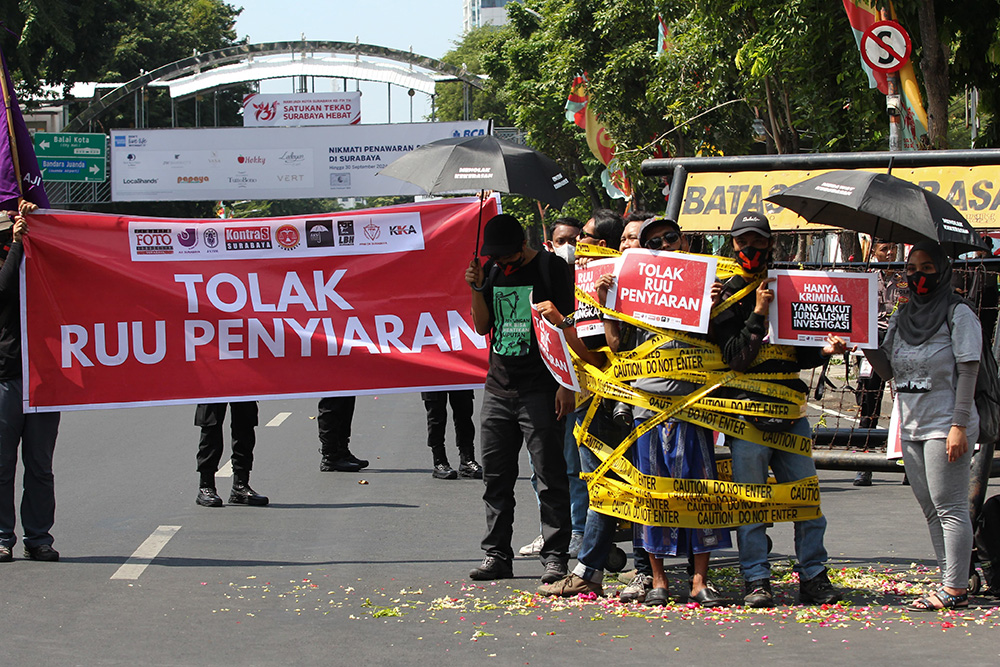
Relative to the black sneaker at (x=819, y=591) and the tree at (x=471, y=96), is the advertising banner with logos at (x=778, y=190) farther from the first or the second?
the tree at (x=471, y=96)

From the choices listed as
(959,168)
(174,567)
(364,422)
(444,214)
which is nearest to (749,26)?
(364,422)

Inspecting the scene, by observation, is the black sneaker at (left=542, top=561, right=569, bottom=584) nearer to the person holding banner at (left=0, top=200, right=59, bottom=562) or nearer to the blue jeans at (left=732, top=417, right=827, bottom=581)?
the blue jeans at (left=732, top=417, right=827, bottom=581)

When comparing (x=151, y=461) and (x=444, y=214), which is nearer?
(x=444, y=214)

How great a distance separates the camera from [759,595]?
612cm

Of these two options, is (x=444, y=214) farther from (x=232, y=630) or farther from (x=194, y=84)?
(x=194, y=84)

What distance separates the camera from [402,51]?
49125 millimetres

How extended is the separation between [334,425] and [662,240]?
5640 mm

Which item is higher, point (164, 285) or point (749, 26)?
point (749, 26)

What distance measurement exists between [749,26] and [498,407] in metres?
14.1

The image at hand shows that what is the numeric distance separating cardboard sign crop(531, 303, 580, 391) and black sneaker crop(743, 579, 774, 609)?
136 cm

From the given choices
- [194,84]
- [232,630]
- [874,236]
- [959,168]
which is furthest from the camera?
[194,84]

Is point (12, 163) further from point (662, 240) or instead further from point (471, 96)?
point (471, 96)

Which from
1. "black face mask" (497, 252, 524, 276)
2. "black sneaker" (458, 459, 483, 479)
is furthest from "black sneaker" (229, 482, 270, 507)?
"black face mask" (497, 252, 524, 276)

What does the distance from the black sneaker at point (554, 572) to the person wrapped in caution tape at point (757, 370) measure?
3.23 ft
